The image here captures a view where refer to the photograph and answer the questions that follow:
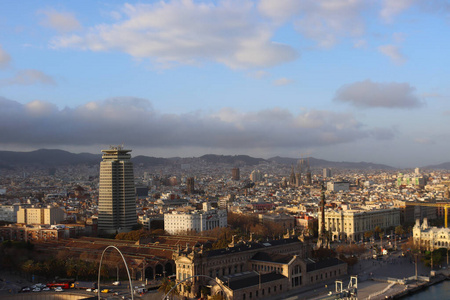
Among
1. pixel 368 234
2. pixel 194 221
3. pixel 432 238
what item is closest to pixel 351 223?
pixel 368 234

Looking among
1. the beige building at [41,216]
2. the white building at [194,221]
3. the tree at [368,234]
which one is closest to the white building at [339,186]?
the white building at [194,221]

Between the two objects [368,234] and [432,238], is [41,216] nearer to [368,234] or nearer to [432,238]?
[368,234]

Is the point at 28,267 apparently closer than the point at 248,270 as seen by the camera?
No

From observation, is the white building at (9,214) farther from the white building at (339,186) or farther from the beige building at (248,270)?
the white building at (339,186)

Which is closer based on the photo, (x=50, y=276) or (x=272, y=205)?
(x=50, y=276)

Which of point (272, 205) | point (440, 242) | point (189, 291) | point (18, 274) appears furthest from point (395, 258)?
point (272, 205)

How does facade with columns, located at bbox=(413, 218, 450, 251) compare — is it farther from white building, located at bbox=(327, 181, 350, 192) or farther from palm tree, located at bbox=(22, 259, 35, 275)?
white building, located at bbox=(327, 181, 350, 192)

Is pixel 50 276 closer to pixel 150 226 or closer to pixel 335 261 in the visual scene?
pixel 335 261
